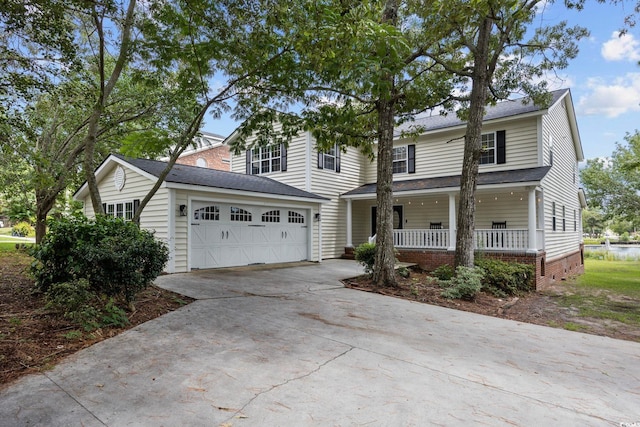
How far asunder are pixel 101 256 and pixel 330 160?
12.3m

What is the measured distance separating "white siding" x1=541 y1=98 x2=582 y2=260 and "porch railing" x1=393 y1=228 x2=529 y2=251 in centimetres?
191

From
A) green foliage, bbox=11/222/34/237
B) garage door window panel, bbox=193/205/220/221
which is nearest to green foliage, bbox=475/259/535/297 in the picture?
garage door window panel, bbox=193/205/220/221

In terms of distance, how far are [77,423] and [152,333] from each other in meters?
2.12

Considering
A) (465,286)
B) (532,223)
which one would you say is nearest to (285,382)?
(465,286)

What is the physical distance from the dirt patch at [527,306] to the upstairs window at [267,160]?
7.94m

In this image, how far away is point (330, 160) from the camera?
53.9 feet

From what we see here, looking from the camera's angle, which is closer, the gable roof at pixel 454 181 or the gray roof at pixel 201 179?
the gray roof at pixel 201 179

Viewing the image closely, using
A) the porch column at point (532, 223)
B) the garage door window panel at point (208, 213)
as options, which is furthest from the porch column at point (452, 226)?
the garage door window panel at point (208, 213)

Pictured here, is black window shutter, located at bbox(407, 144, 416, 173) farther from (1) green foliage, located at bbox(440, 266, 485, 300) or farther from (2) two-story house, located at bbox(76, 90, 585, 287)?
(1) green foliage, located at bbox(440, 266, 485, 300)

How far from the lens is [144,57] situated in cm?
690

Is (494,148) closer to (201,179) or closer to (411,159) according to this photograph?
(411,159)

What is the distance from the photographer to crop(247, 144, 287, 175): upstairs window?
16.1 metres

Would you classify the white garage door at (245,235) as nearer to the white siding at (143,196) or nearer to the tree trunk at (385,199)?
the white siding at (143,196)

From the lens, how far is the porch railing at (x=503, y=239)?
38.5 feet
